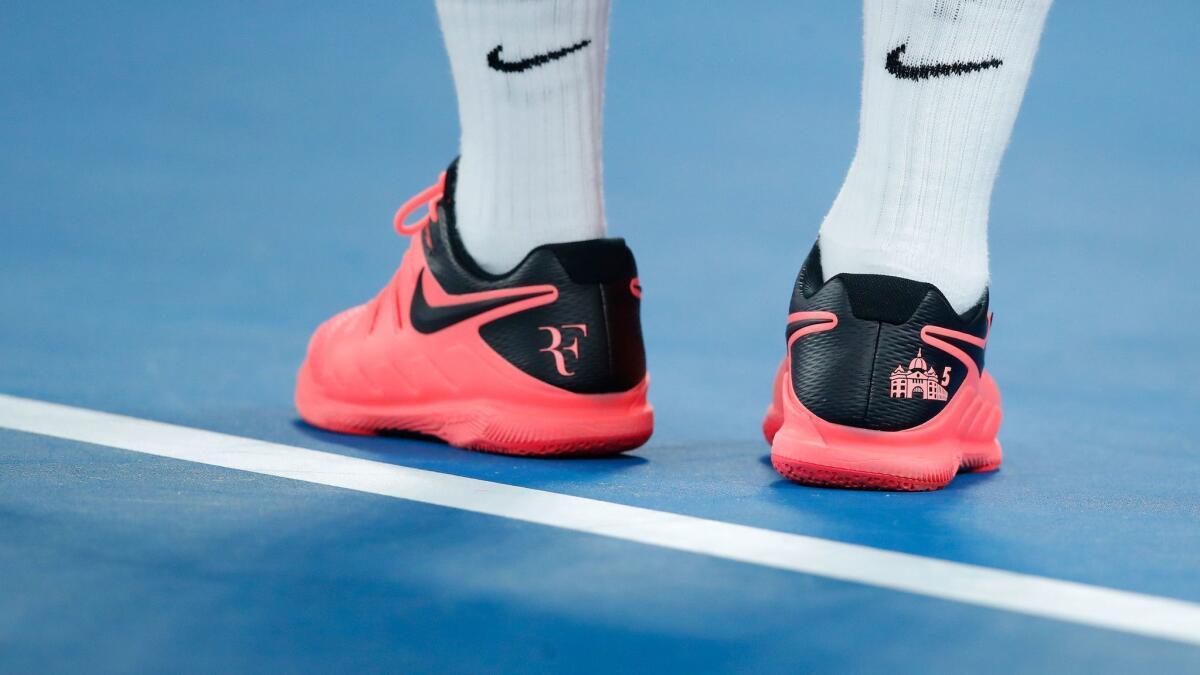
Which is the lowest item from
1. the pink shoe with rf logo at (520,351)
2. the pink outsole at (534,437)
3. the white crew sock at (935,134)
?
the pink outsole at (534,437)

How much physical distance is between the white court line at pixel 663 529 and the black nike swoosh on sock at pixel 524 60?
37 centimetres

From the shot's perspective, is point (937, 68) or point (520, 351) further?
point (520, 351)

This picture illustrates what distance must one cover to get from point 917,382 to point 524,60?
0.45 meters

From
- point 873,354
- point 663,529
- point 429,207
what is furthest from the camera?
point 429,207

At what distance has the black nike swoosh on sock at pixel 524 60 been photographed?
1.31 meters

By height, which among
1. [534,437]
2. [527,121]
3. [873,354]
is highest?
[527,121]

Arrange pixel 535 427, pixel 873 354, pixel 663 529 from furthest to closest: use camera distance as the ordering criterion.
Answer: pixel 535 427
pixel 873 354
pixel 663 529

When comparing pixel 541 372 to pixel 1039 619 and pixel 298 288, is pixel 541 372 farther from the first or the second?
pixel 298 288

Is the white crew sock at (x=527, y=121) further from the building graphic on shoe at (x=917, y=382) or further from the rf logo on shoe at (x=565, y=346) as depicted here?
the building graphic on shoe at (x=917, y=382)

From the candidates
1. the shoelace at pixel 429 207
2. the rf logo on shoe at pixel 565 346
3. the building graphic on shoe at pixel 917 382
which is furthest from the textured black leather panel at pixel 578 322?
the building graphic on shoe at pixel 917 382

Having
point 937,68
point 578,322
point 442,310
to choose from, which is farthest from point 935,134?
point 442,310

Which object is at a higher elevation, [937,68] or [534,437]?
[937,68]

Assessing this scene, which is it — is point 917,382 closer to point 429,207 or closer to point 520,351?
point 520,351

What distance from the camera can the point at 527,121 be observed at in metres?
1.33
